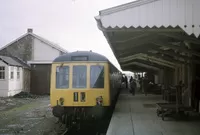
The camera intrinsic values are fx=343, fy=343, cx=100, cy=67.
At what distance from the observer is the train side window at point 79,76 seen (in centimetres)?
1251

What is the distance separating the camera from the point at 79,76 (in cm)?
1260

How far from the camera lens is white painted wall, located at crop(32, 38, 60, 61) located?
45.7 m

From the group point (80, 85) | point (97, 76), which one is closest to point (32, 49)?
point (80, 85)

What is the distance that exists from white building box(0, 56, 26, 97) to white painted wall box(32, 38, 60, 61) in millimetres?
9748

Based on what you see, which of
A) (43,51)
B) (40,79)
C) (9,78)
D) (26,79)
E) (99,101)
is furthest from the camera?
(43,51)

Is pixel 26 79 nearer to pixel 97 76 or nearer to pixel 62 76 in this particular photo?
pixel 62 76

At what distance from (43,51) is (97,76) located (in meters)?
34.1

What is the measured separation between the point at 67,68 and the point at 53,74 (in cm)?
59

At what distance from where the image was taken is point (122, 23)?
6566 millimetres

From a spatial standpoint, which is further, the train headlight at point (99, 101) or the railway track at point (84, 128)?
the railway track at point (84, 128)

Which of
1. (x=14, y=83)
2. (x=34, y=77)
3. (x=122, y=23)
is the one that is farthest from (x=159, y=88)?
(x=122, y=23)

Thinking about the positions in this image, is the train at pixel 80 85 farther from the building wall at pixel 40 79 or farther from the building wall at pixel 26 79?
the building wall at pixel 40 79

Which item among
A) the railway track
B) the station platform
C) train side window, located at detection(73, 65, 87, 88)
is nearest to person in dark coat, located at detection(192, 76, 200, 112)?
the station platform

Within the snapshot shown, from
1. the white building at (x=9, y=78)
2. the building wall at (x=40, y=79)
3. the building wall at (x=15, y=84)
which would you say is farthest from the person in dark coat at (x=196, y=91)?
the building wall at (x=40, y=79)
